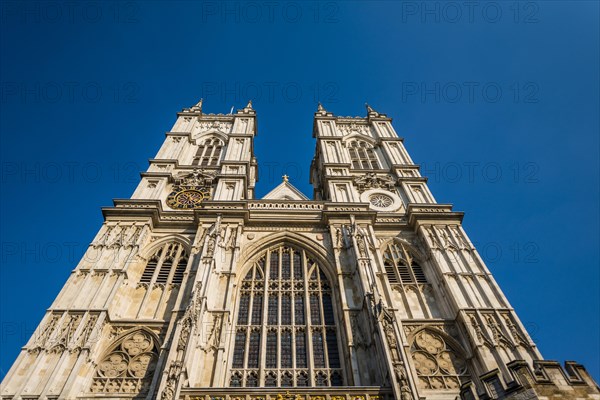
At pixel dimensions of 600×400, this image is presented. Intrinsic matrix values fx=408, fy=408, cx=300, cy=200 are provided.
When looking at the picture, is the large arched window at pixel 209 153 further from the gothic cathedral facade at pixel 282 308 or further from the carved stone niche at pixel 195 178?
the gothic cathedral facade at pixel 282 308

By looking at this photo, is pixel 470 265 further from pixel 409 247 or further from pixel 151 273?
pixel 151 273

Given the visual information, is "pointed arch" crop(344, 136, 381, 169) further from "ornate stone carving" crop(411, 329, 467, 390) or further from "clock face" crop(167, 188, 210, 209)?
"ornate stone carving" crop(411, 329, 467, 390)

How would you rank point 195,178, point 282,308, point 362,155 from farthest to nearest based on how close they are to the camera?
point 362,155
point 195,178
point 282,308

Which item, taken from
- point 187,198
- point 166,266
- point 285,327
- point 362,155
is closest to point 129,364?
point 166,266

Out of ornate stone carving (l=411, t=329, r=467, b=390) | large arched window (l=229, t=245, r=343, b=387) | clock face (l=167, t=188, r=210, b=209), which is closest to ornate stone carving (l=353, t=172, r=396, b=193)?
large arched window (l=229, t=245, r=343, b=387)

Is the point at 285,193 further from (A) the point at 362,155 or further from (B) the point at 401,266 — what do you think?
(B) the point at 401,266

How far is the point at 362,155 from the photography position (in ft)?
98.9

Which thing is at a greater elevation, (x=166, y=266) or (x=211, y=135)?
(x=211, y=135)

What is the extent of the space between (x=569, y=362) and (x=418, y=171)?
17.4 metres

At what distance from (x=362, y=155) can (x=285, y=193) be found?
6.88 m

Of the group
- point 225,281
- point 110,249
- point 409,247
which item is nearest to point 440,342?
point 409,247

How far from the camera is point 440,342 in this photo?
16172 mm

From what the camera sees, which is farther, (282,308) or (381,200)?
(381,200)

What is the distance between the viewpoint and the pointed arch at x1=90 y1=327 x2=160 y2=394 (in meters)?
14.3
